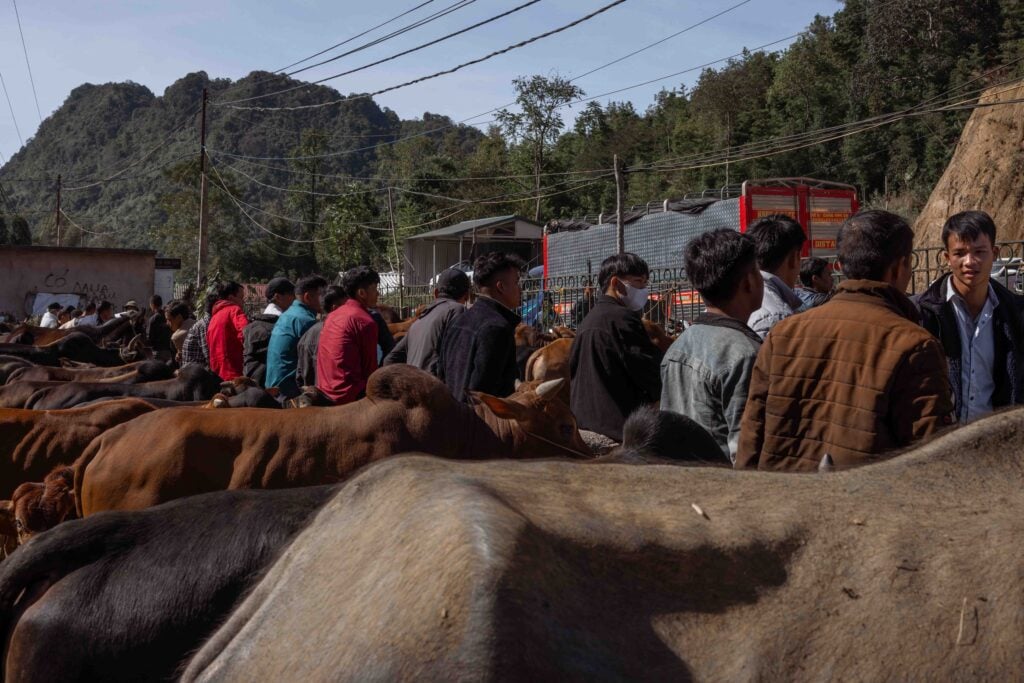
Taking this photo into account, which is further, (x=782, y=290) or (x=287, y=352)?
(x=287, y=352)

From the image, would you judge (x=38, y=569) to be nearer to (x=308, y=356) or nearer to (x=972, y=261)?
(x=972, y=261)

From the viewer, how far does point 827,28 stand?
67.1 metres

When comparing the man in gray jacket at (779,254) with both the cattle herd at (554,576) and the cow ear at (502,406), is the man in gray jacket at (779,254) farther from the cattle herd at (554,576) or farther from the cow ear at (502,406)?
the cattle herd at (554,576)

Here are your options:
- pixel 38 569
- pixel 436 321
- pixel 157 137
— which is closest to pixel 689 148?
pixel 436 321

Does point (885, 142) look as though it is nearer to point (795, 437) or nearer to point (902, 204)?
point (902, 204)

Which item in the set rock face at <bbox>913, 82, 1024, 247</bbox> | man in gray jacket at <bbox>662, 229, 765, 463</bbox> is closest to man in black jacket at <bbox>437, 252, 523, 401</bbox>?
man in gray jacket at <bbox>662, 229, 765, 463</bbox>

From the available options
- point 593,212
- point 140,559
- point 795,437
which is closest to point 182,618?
point 140,559

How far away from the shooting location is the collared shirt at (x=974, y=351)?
179 inches

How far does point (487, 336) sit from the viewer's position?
6.00 m

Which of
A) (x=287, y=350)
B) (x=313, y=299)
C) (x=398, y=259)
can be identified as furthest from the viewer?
(x=398, y=259)

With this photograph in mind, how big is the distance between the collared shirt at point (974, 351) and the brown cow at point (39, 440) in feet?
17.5

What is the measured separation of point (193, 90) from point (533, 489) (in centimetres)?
19486

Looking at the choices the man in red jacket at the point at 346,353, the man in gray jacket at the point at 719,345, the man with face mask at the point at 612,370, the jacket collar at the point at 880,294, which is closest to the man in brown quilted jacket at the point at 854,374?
the jacket collar at the point at 880,294

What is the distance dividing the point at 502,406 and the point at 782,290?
1.66 m
